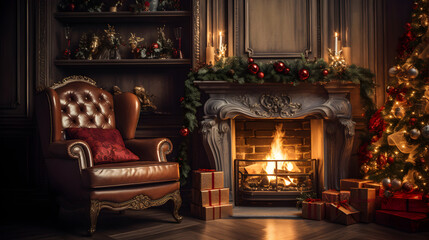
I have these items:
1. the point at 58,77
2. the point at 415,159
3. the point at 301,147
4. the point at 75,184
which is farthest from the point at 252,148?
the point at 58,77

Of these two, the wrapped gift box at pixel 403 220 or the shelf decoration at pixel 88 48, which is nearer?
the wrapped gift box at pixel 403 220

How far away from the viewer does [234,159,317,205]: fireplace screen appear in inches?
132

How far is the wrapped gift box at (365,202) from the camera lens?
2.78 meters

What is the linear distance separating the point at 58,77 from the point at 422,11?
3.44 m

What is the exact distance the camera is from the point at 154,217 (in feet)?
10.1

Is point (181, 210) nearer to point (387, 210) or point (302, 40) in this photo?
point (387, 210)

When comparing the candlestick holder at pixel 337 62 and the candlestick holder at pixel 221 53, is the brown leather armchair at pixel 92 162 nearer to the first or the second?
the candlestick holder at pixel 221 53

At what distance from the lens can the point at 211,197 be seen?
304cm

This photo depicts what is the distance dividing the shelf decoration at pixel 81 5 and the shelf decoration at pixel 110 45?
0.78 feet

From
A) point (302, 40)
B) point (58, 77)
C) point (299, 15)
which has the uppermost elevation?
point (299, 15)

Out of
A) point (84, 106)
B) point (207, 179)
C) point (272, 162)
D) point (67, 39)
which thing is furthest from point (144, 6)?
point (272, 162)

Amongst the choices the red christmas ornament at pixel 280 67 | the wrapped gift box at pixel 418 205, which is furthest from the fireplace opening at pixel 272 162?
the wrapped gift box at pixel 418 205

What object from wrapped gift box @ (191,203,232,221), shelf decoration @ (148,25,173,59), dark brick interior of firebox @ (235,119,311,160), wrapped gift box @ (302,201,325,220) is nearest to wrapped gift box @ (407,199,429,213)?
wrapped gift box @ (302,201,325,220)

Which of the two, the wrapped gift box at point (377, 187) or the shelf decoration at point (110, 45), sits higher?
the shelf decoration at point (110, 45)
